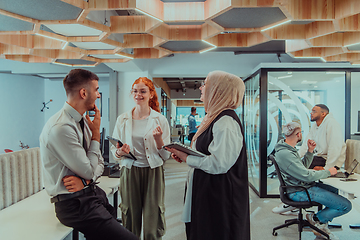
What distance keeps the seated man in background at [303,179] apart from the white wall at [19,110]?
22.5ft

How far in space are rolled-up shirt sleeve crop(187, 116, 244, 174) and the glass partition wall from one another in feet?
12.1

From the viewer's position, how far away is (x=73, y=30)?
2.82 meters


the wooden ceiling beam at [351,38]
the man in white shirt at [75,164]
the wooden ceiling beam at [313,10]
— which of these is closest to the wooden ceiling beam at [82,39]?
the man in white shirt at [75,164]

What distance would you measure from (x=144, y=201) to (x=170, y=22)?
1.89 meters

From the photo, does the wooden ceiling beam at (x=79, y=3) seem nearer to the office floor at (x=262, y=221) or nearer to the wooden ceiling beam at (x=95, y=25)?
the wooden ceiling beam at (x=95, y=25)

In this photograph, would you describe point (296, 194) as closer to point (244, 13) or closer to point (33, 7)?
point (244, 13)

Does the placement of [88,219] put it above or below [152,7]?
below

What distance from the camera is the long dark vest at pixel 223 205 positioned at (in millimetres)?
1626

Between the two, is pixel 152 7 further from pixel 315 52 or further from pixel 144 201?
pixel 315 52

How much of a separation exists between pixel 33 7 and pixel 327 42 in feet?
11.6

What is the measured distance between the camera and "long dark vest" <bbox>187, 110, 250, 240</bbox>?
163 cm

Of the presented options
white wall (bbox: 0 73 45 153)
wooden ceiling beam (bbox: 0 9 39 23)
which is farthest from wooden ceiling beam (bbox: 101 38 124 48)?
white wall (bbox: 0 73 45 153)

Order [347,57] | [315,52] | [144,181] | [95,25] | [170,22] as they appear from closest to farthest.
→ [144,181], [95,25], [170,22], [315,52], [347,57]

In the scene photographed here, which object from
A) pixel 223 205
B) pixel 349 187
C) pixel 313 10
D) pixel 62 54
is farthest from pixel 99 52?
pixel 349 187
